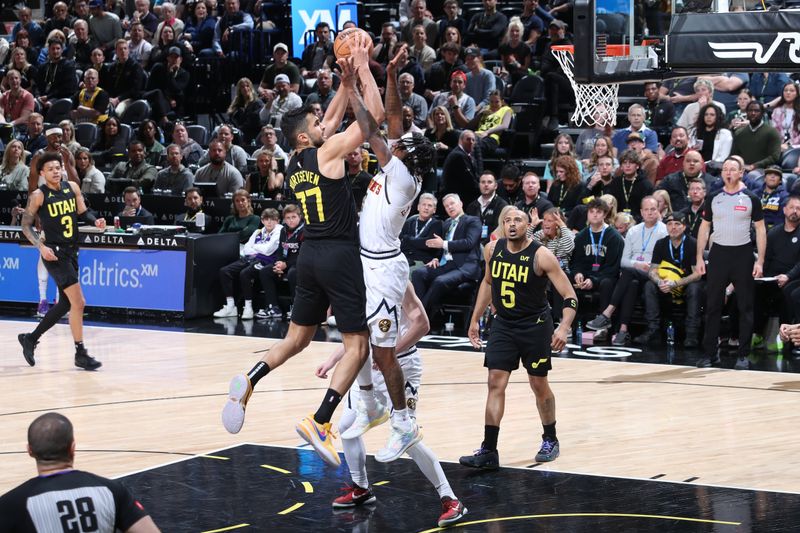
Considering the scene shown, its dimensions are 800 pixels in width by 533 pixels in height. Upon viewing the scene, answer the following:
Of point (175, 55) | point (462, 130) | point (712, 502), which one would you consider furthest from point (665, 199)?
point (175, 55)

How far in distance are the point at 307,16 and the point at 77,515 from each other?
61.7ft

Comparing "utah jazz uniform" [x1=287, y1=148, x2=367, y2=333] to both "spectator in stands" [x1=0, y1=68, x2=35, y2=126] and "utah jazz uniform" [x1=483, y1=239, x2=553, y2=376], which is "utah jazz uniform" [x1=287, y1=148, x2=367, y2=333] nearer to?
"utah jazz uniform" [x1=483, y1=239, x2=553, y2=376]

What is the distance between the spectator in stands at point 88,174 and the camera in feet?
60.8

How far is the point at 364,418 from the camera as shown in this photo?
25.9ft

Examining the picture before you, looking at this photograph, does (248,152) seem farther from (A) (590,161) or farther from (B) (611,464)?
(B) (611,464)

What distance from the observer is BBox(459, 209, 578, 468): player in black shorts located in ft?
29.0

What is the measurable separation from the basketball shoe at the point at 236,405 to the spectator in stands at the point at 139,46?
15722 mm

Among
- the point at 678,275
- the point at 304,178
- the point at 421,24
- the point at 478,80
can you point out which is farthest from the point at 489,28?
the point at 304,178

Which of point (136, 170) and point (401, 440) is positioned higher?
point (136, 170)

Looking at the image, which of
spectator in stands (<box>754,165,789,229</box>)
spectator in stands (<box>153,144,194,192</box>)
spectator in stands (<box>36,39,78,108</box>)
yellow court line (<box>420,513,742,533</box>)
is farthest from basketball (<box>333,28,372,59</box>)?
spectator in stands (<box>36,39,78,108</box>)

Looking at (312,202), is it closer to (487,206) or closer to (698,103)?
(487,206)

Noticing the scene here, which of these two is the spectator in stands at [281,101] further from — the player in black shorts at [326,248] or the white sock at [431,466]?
the white sock at [431,466]

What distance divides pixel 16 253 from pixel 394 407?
10.9 m

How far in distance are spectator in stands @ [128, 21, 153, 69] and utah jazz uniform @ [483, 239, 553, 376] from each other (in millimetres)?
14746
